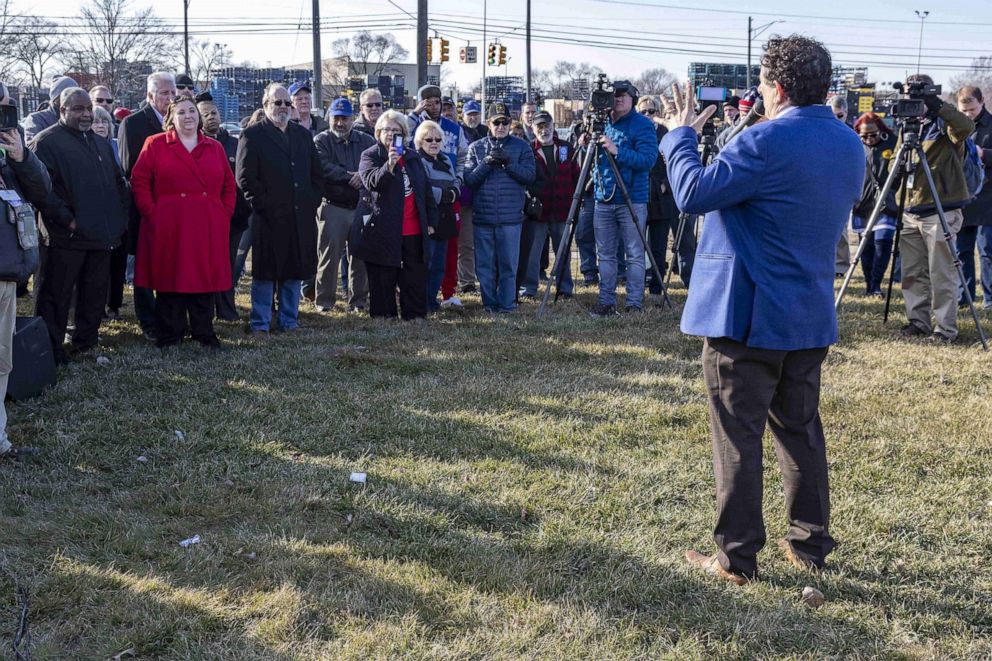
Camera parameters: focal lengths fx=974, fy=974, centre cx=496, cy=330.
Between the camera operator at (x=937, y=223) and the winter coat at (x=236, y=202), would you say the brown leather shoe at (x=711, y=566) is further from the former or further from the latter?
the winter coat at (x=236, y=202)

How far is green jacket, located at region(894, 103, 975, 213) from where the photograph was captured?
25.9ft

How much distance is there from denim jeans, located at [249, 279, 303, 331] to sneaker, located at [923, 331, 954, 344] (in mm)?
5359

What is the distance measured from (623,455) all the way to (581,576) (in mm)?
1436

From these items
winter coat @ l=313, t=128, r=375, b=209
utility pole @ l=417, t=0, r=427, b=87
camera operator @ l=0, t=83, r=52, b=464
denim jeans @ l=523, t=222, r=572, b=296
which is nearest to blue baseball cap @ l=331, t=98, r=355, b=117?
winter coat @ l=313, t=128, r=375, b=209

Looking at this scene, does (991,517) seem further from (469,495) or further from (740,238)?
(469,495)

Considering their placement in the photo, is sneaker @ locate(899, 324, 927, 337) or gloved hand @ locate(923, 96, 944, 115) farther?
sneaker @ locate(899, 324, 927, 337)

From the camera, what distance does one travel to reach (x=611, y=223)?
29.9 ft

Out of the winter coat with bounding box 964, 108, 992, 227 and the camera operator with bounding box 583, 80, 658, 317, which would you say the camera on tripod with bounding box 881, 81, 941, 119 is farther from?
the winter coat with bounding box 964, 108, 992, 227

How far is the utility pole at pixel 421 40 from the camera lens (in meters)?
20.5

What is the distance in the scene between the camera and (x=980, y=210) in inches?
373

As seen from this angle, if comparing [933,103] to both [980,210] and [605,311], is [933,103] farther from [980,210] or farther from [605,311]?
[605,311]

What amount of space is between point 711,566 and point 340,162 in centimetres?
644

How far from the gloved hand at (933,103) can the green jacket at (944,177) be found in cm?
35

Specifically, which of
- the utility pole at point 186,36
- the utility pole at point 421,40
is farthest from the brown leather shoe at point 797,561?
the utility pole at point 186,36
